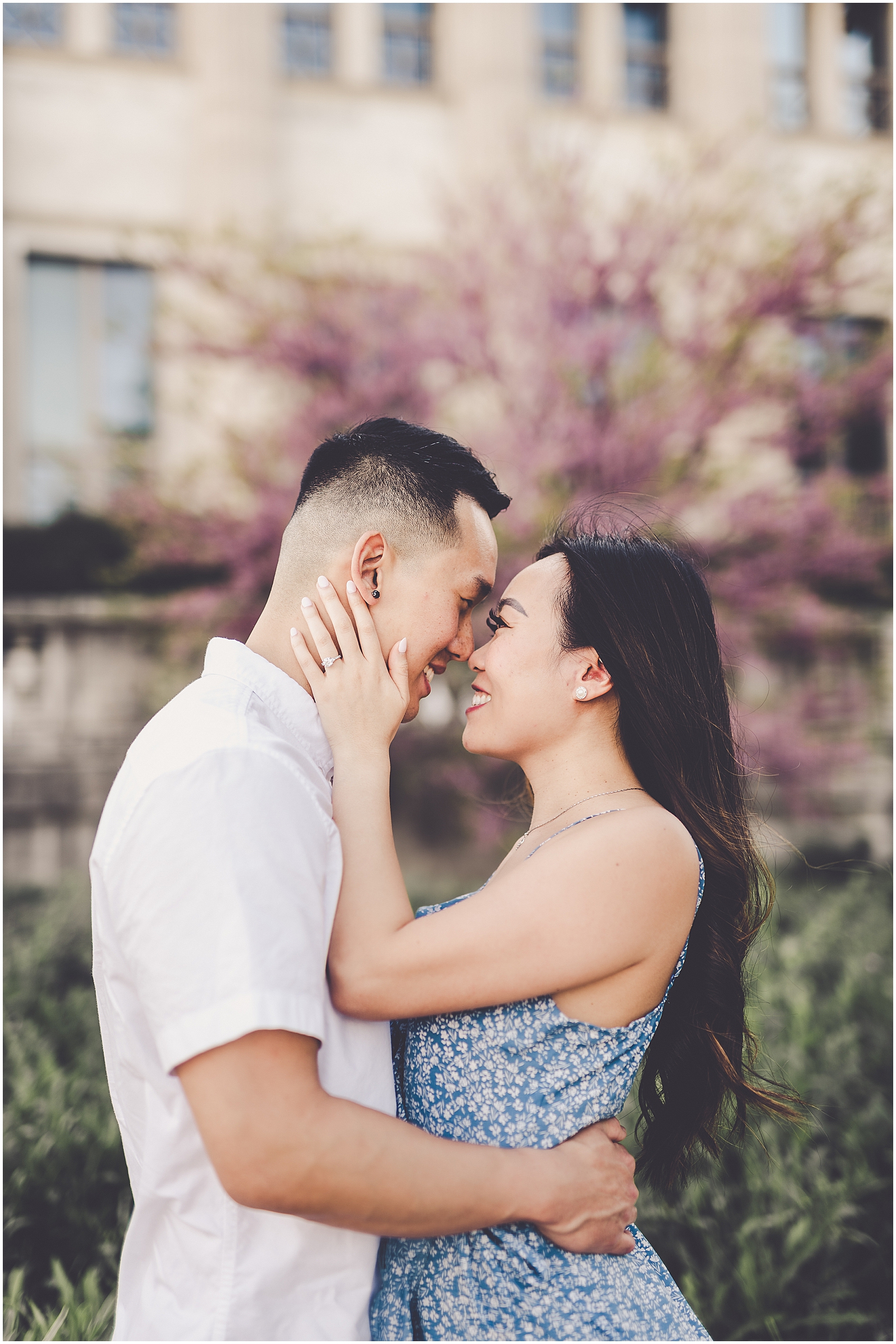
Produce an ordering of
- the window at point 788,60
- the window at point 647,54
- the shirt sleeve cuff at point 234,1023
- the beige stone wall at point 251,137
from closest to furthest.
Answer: the shirt sleeve cuff at point 234,1023 → the beige stone wall at point 251,137 → the window at point 647,54 → the window at point 788,60

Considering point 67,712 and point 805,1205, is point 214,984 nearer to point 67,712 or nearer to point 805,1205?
point 805,1205

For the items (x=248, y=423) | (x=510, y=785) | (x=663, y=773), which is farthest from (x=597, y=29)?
(x=663, y=773)

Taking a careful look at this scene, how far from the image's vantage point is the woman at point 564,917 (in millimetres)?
1656

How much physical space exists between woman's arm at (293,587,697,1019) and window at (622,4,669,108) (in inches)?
487

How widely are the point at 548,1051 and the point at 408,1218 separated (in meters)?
0.44

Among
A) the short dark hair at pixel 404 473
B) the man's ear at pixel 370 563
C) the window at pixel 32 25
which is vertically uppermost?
the window at pixel 32 25

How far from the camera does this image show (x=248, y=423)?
8562 millimetres

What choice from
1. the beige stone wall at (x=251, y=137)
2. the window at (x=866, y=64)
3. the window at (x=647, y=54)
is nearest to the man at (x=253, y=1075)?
the beige stone wall at (x=251, y=137)

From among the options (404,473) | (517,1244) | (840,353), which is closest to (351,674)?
(404,473)

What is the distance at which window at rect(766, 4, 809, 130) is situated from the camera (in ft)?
39.2

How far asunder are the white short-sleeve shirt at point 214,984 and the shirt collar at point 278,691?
0.03 metres

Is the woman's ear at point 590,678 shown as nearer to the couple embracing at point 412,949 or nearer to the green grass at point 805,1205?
the couple embracing at point 412,949

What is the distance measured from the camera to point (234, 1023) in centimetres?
130

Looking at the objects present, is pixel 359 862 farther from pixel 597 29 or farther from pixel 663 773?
pixel 597 29
